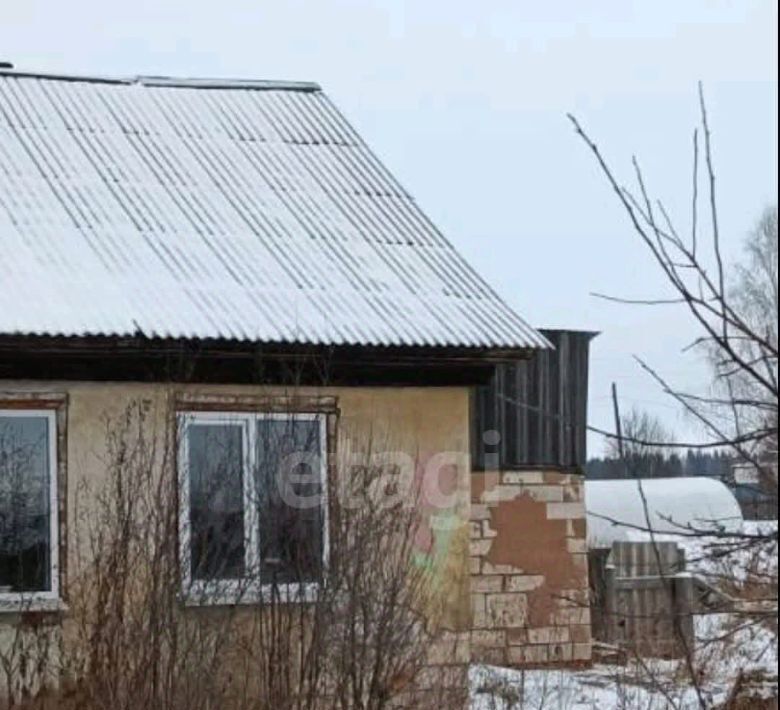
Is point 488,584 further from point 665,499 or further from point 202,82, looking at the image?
point 665,499

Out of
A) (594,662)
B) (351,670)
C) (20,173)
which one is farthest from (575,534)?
(351,670)

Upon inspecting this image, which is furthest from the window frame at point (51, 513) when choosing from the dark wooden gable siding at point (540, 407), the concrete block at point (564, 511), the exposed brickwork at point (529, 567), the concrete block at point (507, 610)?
the concrete block at point (564, 511)

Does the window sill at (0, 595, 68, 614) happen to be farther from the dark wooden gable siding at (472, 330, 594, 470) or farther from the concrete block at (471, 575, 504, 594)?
the dark wooden gable siding at (472, 330, 594, 470)

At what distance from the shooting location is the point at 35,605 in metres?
9.27

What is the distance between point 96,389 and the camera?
9.79m

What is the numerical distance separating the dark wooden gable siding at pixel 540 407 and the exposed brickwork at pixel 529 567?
0.24 metres

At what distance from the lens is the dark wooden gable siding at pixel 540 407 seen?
13.7 meters

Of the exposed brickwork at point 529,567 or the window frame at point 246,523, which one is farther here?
the exposed brickwork at point 529,567

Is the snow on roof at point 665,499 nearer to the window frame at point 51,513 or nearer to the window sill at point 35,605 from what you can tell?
the window frame at point 51,513

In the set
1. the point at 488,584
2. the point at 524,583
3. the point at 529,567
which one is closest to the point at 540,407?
the point at 529,567

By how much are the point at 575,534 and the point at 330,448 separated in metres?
3.89

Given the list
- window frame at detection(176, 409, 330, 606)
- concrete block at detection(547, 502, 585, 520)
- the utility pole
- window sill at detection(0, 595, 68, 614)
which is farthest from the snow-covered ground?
the utility pole

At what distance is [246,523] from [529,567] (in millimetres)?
4723

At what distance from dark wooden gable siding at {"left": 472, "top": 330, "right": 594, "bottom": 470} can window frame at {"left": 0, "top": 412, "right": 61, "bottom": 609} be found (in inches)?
180
